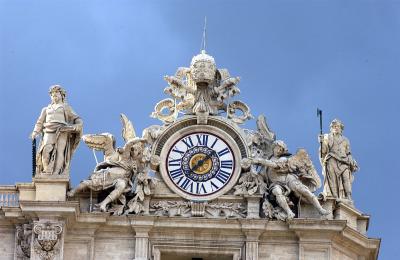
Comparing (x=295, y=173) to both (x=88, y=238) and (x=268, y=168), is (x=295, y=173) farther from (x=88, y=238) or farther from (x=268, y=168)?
(x=88, y=238)

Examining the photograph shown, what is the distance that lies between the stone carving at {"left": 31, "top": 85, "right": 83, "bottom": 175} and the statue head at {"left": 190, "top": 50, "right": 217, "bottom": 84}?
2.31 metres

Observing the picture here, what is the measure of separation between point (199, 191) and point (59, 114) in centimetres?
293

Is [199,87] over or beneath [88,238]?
over

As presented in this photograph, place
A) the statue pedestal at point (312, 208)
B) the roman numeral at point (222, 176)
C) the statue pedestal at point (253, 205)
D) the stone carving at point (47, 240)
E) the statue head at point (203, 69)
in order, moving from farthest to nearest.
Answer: the statue head at point (203, 69)
the roman numeral at point (222, 176)
the statue pedestal at point (312, 208)
the statue pedestal at point (253, 205)
the stone carving at point (47, 240)

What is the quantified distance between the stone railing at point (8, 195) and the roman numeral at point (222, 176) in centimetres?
369

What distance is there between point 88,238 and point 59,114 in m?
2.42

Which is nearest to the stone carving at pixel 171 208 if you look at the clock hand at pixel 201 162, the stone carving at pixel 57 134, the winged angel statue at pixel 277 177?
the clock hand at pixel 201 162

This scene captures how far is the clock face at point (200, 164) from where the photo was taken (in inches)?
1897

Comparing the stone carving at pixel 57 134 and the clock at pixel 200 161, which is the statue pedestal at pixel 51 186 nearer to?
the stone carving at pixel 57 134

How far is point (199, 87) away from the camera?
160ft

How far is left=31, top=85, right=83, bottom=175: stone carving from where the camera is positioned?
158ft

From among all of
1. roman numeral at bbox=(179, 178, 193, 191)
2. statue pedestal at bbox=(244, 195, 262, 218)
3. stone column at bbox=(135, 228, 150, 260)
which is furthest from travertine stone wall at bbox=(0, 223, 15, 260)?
statue pedestal at bbox=(244, 195, 262, 218)

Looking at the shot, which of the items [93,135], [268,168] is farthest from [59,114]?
[268,168]

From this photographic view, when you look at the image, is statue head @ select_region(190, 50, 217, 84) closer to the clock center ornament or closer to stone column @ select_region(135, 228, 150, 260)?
the clock center ornament
